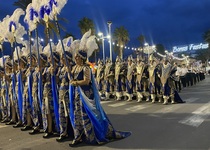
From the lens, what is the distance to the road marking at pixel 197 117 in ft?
25.0

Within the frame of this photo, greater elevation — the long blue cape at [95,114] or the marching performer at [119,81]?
the marching performer at [119,81]

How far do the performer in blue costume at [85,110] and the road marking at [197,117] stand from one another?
8.61 ft

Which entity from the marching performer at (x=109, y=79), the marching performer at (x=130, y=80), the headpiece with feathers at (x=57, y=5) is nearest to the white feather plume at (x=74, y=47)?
the headpiece with feathers at (x=57, y=5)

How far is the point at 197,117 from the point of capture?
332 inches

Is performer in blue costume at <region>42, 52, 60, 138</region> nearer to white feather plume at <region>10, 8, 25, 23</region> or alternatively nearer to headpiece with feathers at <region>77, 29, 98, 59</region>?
headpiece with feathers at <region>77, 29, 98, 59</region>

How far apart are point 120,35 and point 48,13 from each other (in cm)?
5158

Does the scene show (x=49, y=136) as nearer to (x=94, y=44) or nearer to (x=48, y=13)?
(x=94, y=44)

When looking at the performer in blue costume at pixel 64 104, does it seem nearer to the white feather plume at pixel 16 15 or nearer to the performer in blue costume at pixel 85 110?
the performer in blue costume at pixel 85 110

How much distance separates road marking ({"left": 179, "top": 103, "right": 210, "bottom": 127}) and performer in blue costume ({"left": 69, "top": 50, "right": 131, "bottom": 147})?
262 centimetres

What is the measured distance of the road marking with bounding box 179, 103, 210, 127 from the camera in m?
7.62

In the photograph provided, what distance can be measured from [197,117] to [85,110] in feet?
13.2

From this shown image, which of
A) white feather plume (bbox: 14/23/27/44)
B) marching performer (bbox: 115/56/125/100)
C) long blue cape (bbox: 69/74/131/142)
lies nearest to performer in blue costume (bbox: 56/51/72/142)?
long blue cape (bbox: 69/74/131/142)

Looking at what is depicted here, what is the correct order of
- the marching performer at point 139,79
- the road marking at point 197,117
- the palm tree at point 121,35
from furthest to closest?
the palm tree at point 121,35 → the marching performer at point 139,79 → the road marking at point 197,117

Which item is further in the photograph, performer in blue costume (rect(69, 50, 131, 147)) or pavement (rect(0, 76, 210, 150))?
performer in blue costume (rect(69, 50, 131, 147))
